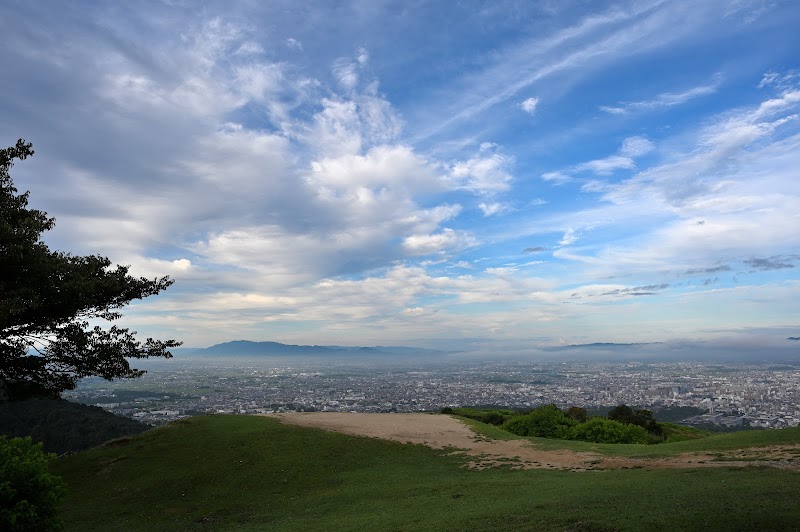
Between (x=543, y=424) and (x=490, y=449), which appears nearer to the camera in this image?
(x=490, y=449)

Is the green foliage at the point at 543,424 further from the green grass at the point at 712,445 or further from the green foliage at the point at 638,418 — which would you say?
the green foliage at the point at 638,418

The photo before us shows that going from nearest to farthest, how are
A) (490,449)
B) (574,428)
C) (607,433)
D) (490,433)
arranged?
1. (490,449)
2. (490,433)
3. (607,433)
4. (574,428)

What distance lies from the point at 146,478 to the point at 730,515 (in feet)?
84.3

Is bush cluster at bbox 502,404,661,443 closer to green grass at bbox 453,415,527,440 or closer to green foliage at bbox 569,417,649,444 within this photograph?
green foliage at bbox 569,417,649,444

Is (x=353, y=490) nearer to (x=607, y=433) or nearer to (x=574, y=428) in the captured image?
(x=574, y=428)

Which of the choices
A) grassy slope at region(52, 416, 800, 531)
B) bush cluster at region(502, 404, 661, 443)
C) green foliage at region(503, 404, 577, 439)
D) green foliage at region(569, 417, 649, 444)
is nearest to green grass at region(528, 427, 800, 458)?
grassy slope at region(52, 416, 800, 531)

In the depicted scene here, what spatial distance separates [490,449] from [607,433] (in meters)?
13.6

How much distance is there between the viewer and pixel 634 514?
12047mm

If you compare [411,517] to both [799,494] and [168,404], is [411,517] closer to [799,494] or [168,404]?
[799,494]

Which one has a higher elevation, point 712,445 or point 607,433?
point 712,445

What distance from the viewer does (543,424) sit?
3834cm

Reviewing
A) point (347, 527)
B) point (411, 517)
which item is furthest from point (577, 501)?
point (347, 527)

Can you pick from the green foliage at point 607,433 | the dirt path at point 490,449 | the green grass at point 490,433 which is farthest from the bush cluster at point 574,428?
the dirt path at point 490,449

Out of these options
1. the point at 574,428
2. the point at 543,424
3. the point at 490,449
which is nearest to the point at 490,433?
the point at 490,449
